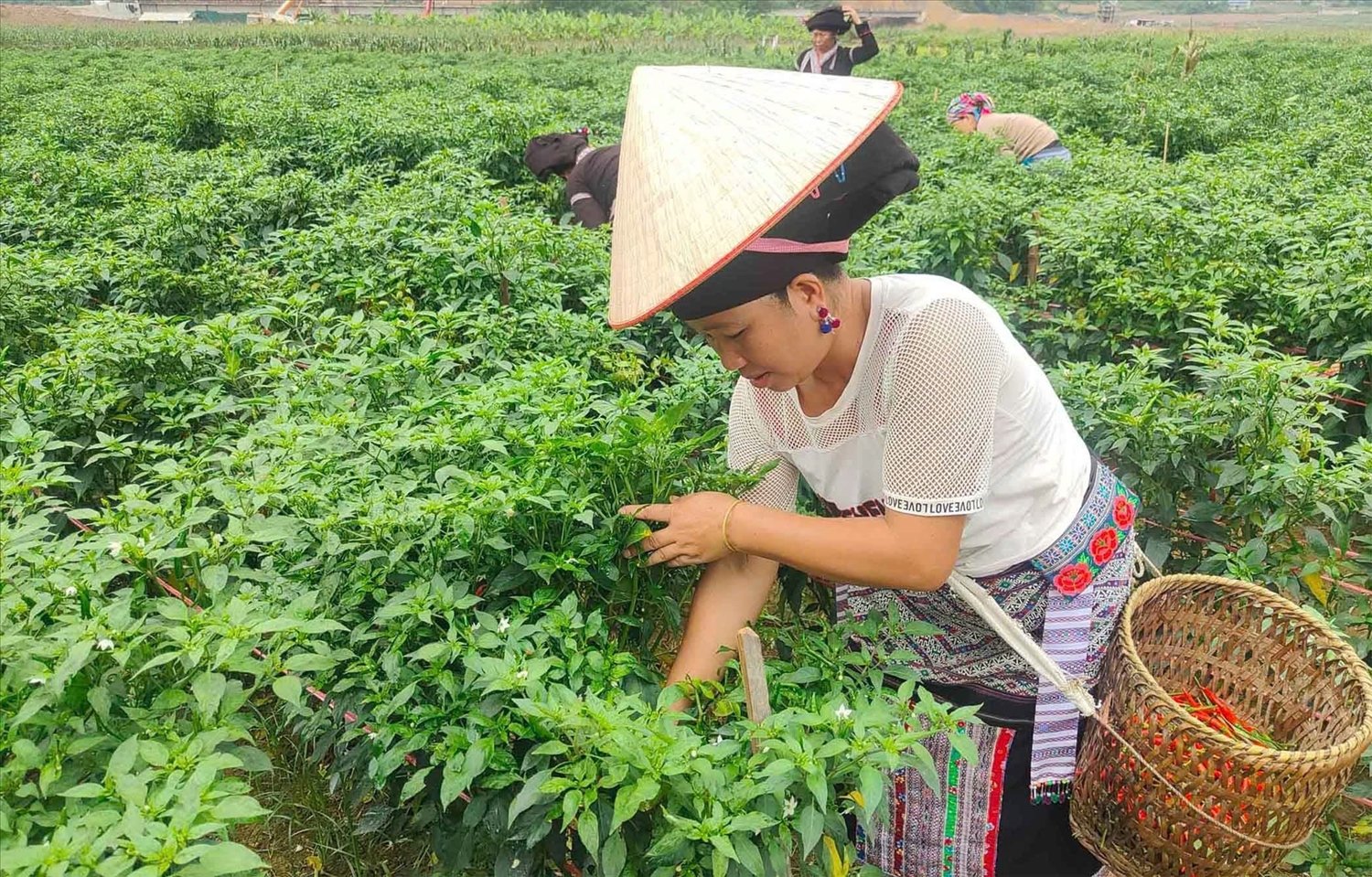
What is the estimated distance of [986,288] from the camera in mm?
4477

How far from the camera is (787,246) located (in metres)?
1.54

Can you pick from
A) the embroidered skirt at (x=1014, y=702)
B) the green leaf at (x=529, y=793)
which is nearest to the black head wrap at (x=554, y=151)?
the embroidered skirt at (x=1014, y=702)

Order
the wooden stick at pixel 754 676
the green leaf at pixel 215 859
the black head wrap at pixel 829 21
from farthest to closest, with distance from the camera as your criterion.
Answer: the black head wrap at pixel 829 21 → the wooden stick at pixel 754 676 → the green leaf at pixel 215 859

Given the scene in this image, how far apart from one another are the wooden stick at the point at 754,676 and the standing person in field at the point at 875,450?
276mm

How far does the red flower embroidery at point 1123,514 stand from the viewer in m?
1.99

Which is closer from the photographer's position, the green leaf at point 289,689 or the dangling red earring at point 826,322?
the green leaf at point 289,689

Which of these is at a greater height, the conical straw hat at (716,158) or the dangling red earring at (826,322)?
the conical straw hat at (716,158)

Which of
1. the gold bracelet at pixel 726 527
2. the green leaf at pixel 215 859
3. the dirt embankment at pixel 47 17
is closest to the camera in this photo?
the green leaf at pixel 215 859

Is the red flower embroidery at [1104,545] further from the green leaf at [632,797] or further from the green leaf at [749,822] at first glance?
the green leaf at [632,797]

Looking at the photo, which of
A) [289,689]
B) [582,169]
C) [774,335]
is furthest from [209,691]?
[582,169]

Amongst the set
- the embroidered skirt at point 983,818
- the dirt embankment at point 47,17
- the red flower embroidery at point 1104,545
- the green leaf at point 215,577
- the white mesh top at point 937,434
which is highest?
the dirt embankment at point 47,17

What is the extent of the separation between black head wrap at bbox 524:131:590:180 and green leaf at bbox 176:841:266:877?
4.86 meters

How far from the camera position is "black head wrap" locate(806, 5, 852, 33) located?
7457mm

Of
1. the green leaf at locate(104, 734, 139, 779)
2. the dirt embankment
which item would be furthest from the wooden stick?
the dirt embankment
